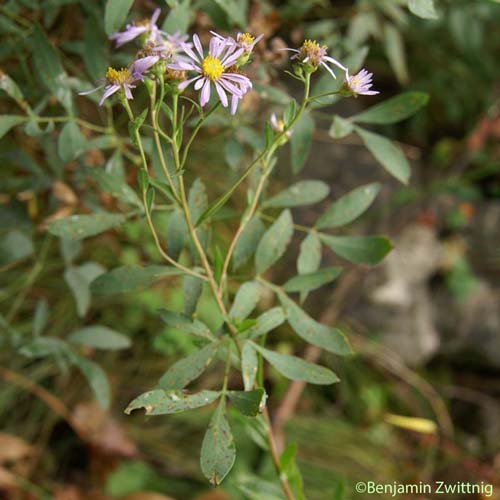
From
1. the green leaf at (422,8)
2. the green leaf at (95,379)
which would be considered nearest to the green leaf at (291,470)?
the green leaf at (95,379)

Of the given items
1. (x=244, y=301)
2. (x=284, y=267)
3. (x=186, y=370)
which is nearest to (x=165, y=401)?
(x=186, y=370)

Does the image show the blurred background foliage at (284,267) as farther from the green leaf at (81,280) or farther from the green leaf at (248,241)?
the green leaf at (248,241)

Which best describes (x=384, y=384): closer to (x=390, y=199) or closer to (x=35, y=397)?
(x=390, y=199)

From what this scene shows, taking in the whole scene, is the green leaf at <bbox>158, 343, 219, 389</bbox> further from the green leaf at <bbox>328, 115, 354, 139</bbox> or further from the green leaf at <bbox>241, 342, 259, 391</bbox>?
the green leaf at <bbox>328, 115, 354, 139</bbox>

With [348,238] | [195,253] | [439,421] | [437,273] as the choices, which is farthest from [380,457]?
[195,253]

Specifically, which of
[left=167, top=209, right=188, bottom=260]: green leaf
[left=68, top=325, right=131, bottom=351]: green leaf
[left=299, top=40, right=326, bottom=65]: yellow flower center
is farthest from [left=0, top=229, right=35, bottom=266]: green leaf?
[left=299, top=40, right=326, bottom=65]: yellow flower center

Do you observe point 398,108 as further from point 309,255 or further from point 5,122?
point 5,122
